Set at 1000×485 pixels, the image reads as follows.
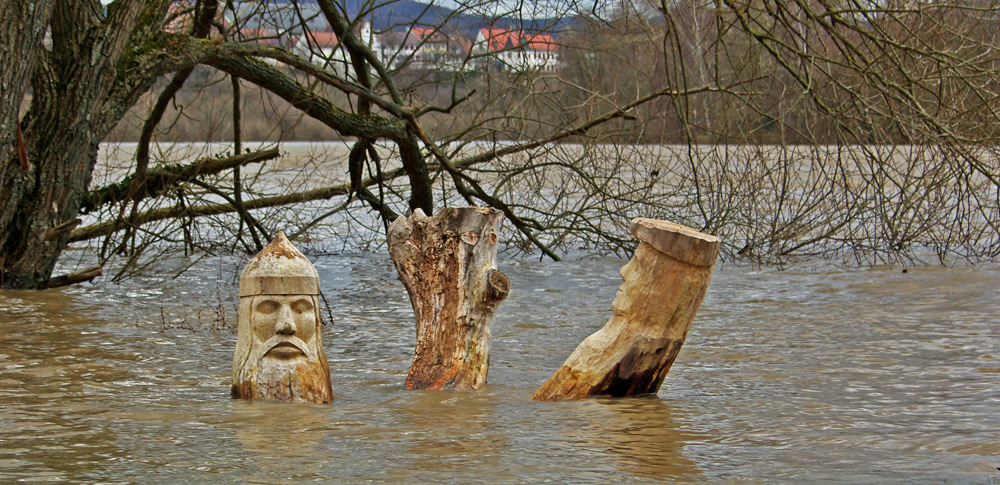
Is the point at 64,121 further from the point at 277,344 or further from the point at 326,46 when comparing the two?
the point at 277,344

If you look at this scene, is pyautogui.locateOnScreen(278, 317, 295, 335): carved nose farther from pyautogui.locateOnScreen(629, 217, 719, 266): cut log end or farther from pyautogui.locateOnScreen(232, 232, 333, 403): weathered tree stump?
pyautogui.locateOnScreen(629, 217, 719, 266): cut log end

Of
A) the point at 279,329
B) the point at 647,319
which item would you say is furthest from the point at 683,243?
the point at 279,329

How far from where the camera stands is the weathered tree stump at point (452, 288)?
5.29m

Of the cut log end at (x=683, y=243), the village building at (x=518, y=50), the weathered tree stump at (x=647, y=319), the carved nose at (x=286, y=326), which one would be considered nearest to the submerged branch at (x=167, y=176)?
the village building at (x=518, y=50)

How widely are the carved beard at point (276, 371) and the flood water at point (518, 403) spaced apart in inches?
3.2

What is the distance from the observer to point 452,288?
17.5 feet

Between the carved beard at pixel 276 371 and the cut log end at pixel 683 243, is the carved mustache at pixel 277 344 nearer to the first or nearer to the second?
the carved beard at pixel 276 371

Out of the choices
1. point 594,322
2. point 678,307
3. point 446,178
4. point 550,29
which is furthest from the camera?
point 446,178

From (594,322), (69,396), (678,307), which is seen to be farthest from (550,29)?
(69,396)

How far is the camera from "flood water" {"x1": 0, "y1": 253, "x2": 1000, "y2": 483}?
12.8 feet

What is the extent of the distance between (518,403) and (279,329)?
1224mm

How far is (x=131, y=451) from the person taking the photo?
159 inches

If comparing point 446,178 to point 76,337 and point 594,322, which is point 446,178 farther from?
point 76,337

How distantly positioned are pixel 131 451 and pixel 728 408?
9.10 ft
